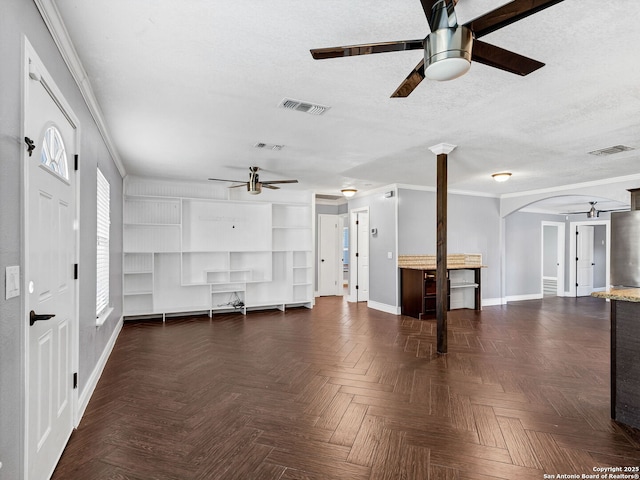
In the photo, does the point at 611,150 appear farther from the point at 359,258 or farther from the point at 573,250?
the point at 573,250

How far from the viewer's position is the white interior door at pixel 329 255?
9516 mm

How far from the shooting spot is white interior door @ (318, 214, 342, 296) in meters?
9.52

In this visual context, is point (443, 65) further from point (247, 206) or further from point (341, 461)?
point (247, 206)

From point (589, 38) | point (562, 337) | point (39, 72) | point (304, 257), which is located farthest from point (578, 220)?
point (39, 72)

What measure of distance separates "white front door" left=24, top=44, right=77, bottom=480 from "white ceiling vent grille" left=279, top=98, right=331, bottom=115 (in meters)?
1.62

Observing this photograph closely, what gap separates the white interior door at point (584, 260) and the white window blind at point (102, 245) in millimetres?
11298

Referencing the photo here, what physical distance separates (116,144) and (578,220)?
37.4 ft

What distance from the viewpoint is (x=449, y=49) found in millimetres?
1730

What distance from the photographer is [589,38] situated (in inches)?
85.9

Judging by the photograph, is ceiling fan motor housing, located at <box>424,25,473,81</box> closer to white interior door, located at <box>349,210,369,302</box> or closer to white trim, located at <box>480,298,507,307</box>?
white interior door, located at <box>349,210,369,302</box>

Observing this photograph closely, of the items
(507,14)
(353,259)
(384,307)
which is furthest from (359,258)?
(507,14)

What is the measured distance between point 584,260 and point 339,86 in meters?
10.6

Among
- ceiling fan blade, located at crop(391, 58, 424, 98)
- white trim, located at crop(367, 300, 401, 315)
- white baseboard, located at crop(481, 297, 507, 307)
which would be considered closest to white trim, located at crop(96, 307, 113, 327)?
ceiling fan blade, located at crop(391, 58, 424, 98)

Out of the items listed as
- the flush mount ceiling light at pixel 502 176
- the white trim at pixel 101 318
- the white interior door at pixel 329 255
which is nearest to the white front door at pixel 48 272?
the white trim at pixel 101 318
